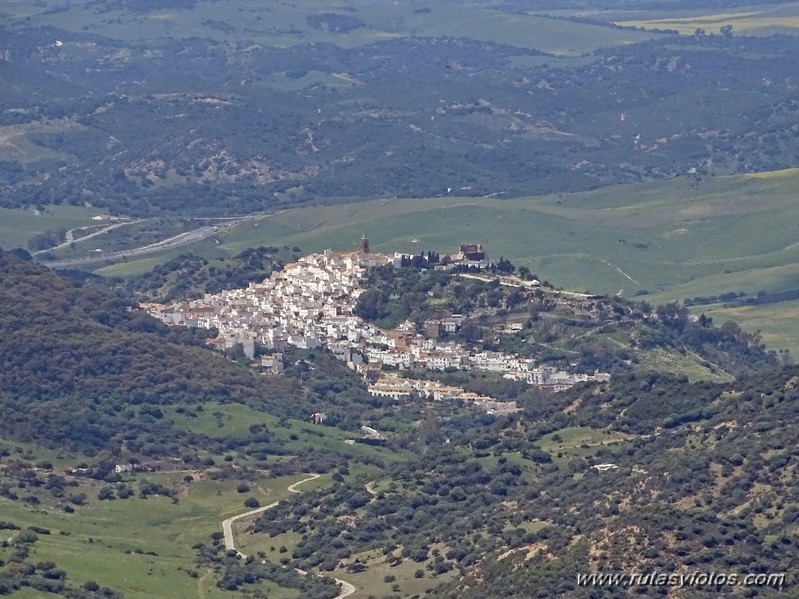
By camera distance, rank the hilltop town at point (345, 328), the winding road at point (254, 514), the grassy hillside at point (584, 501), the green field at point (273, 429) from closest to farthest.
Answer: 1. the grassy hillside at point (584, 501)
2. the winding road at point (254, 514)
3. the green field at point (273, 429)
4. the hilltop town at point (345, 328)

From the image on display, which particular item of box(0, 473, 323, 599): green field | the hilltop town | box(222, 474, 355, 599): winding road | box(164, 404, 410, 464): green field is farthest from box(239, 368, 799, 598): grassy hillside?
the hilltop town

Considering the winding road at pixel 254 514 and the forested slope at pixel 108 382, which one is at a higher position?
the winding road at pixel 254 514

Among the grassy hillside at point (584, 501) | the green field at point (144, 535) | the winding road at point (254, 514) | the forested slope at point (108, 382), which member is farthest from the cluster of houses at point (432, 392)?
the green field at point (144, 535)

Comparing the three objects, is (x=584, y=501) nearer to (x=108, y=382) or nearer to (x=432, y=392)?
(x=108, y=382)

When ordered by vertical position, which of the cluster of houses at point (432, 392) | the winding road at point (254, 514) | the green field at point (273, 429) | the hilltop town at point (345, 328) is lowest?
the hilltop town at point (345, 328)

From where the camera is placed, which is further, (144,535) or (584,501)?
(144,535)

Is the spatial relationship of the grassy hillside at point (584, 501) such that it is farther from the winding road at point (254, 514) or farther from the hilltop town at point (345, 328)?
the hilltop town at point (345, 328)

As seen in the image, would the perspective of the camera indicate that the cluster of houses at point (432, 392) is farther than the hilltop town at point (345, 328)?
No

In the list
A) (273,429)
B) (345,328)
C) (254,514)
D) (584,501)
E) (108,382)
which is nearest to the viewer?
(584,501)

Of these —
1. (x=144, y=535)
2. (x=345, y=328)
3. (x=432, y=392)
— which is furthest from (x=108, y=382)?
(x=144, y=535)

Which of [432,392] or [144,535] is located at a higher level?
[144,535]
